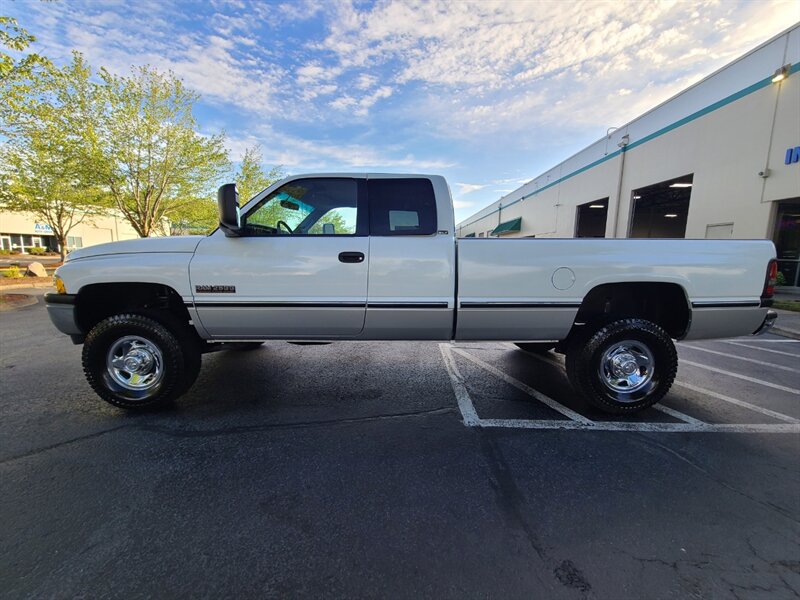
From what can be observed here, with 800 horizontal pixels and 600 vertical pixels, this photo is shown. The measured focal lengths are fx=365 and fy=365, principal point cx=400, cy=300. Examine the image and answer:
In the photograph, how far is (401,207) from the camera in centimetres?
352

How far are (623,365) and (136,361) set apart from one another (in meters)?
4.66

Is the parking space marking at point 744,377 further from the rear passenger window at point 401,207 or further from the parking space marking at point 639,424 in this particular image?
the rear passenger window at point 401,207

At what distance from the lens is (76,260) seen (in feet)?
11.0

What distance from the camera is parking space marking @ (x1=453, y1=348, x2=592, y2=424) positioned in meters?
3.47

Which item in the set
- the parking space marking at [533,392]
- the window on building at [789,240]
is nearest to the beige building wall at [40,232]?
the parking space marking at [533,392]

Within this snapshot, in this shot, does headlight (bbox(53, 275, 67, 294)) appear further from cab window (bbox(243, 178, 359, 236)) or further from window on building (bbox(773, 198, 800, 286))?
window on building (bbox(773, 198, 800, 286))

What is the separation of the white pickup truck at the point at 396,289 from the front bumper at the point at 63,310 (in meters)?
0.01

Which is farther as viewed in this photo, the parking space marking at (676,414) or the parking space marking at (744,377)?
the parking space marking at (744,377)

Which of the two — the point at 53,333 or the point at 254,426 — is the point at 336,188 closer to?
the point at 254,426

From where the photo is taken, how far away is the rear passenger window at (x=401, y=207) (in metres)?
3.44

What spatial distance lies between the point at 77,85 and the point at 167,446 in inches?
A: 637

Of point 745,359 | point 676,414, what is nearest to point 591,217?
point 745,359

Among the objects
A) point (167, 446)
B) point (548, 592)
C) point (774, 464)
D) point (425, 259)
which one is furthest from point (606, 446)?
point (167, 446)

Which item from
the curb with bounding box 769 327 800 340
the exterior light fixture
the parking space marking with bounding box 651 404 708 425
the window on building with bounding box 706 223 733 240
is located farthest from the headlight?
the window on building with bounding box 706 223 733 240
